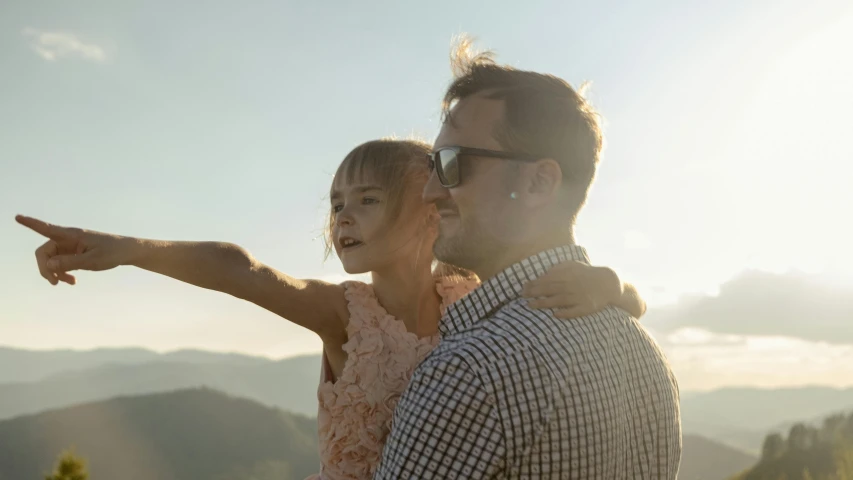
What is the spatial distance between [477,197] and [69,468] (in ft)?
129

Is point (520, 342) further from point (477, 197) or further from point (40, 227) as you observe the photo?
point (40, 227)

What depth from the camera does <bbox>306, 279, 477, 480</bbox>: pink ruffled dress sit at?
3.95 m

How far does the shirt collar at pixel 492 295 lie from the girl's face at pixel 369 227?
184 centimetres

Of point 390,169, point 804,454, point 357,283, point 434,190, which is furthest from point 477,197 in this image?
point 804,454

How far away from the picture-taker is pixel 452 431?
198cm

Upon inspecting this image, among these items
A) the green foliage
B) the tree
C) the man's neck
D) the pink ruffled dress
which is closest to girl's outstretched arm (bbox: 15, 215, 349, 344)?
the pink ruffled dress

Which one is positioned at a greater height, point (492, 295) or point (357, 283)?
point (357, 283)

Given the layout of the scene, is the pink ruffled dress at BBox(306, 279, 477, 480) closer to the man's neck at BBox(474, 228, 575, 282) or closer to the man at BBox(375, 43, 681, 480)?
the man at BBox(375, 43, 681, 480)

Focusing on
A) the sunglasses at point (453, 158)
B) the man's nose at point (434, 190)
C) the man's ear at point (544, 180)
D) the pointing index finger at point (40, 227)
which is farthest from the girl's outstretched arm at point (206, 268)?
the man's ear at point (544, 180)

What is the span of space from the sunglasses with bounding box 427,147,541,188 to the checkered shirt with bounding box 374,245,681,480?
757 mm

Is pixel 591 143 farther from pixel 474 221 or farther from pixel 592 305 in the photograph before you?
pixel 592 305

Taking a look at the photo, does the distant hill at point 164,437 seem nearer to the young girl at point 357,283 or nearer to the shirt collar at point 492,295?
the young girl at point 357,283

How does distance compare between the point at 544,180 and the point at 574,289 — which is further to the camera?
the point at 544,180

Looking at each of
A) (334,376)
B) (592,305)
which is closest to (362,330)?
(334,376)
